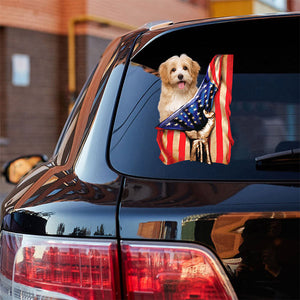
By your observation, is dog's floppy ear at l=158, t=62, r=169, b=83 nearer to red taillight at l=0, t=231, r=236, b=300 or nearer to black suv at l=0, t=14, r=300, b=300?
black suv at l=0, t=14, r=300, b=300

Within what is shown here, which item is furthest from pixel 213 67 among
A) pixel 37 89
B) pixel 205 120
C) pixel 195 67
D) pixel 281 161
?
pixel 37 89

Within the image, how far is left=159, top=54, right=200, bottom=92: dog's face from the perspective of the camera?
5.61ft

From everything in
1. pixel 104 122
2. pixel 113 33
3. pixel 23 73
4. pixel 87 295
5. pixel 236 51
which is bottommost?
pixel 87 295

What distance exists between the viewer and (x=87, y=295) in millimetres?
1457

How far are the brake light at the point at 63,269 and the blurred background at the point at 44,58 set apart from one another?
37.4 ft

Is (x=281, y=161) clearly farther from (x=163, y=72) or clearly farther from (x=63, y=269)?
(x=63, y=269)

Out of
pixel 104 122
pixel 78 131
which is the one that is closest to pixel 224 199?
pixel 104 122

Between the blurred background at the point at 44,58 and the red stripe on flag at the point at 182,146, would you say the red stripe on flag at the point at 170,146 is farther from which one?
the blurred background at the point at 44,58

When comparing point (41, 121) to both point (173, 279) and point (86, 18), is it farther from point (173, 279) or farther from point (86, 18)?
point (173, 279)

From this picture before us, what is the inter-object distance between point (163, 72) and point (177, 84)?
2.6 inches

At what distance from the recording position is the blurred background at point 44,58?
44.3 ft

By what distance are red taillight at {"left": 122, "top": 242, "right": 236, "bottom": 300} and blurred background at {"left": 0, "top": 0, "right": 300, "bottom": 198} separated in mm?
11585

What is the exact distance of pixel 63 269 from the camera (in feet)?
4.88

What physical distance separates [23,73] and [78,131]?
12370 mm
